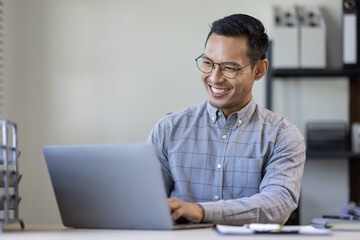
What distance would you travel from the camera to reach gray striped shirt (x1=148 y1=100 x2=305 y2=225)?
179cm

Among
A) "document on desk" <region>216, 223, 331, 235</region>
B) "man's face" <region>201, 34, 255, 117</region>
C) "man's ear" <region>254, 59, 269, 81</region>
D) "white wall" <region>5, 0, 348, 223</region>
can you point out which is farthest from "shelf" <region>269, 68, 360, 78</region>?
"document on desk" <region>216, 223, 331, 235</region>

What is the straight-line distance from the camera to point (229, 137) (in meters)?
1.91

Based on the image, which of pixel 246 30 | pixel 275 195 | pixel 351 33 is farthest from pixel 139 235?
pixel 351 33

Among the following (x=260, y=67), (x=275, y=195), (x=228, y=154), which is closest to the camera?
(x=275, y=195)

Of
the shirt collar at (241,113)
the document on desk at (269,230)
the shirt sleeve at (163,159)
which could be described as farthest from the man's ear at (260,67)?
the document on desk at (269,230)

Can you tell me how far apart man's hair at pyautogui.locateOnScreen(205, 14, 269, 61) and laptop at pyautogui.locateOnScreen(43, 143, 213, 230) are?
741 mm

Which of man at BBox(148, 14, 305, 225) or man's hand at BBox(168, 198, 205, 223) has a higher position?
man at BBox(148, 14, 305, 225)

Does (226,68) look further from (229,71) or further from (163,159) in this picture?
(163,159)

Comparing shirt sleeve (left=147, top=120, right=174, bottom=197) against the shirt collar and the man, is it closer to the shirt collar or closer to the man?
the man

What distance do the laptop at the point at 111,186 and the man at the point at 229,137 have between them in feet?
1.49

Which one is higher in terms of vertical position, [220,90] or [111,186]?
[220,90]

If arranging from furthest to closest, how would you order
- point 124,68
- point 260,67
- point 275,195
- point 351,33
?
point 124,68 < point 351,33 < point 260,67 < point 275,195

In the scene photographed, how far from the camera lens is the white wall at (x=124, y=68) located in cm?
365

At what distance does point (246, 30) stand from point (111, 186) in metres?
0.82
